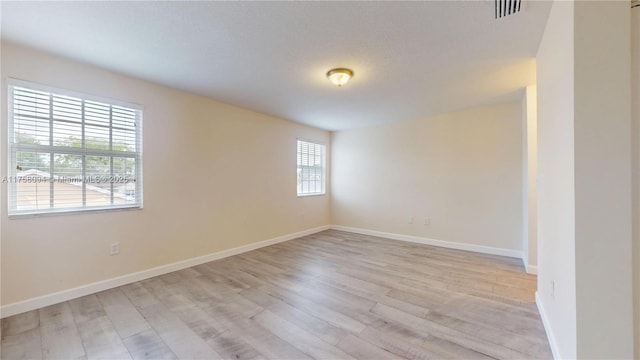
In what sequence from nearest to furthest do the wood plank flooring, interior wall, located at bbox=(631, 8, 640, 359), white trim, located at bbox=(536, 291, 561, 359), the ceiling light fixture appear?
interior wall, located at bbox=(631, 8, 640, 359) < white trim, located at bbox=(536, 291, 561, 359) < the wood plank flooring < the ceiling light fixture

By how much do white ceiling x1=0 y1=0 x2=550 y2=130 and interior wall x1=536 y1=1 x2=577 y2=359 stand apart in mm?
394

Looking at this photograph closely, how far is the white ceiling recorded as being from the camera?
5.77 ft

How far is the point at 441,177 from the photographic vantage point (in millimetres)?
4480

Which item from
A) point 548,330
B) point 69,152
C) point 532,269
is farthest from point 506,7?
point 69,152

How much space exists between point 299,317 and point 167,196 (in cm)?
232

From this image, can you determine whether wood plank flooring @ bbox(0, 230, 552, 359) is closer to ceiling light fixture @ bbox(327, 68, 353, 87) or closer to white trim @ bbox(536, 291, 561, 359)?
white trim @ bbox(536, 291, 561, 359)

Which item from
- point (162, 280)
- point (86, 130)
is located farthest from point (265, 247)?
point (86, 130)

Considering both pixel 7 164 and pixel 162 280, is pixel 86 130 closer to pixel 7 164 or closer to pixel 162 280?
pixel 7 164

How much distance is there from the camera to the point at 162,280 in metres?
2.96

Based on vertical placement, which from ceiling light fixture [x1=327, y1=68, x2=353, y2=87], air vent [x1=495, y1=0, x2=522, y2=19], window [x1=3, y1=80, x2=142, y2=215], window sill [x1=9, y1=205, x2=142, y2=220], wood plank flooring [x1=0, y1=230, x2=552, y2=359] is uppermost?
air vent [x1=495, y1=0, x2=522, y2=19]

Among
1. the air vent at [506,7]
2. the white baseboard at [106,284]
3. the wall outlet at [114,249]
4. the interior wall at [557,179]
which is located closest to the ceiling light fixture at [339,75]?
the air vent at [506,7]

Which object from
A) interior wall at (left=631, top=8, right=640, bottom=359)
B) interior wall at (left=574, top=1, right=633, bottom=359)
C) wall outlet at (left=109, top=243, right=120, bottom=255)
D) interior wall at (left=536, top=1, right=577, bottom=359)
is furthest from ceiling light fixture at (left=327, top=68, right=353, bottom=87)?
wall outlet at (left=109, top=243, right=120, bottom=255)

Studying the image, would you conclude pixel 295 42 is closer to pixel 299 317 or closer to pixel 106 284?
pixel 299 317

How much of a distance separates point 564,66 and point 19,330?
4.31 m
